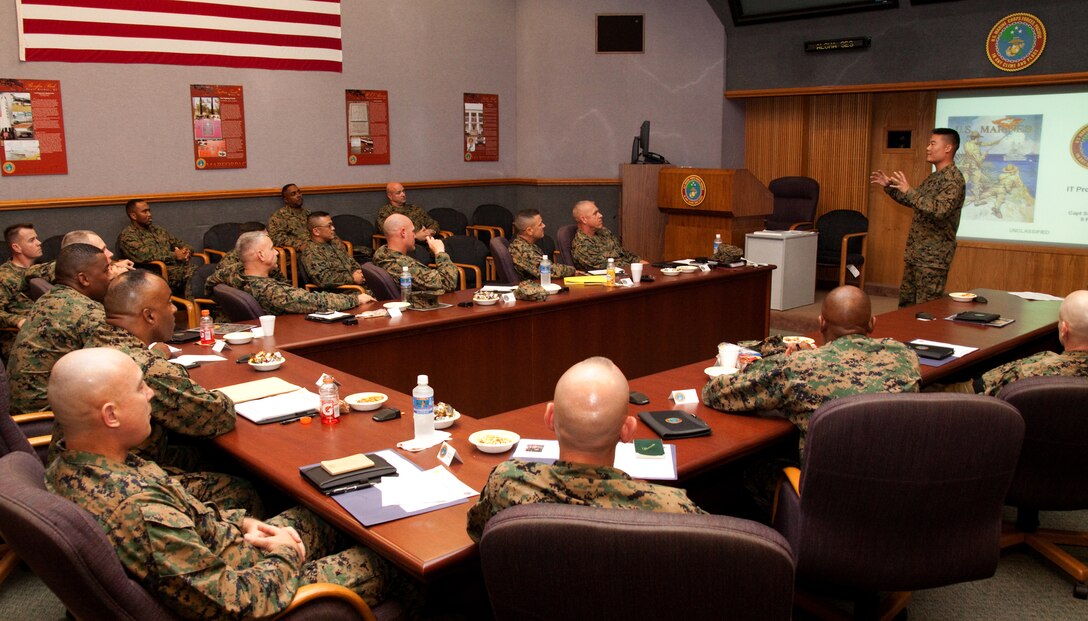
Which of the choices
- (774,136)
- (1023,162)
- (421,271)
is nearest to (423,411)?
(421,271)

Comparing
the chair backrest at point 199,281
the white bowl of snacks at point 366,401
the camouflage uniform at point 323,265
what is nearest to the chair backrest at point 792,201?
the camouflage uniform at point 323,265

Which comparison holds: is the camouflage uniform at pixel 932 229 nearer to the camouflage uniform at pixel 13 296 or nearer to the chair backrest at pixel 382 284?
the chair backrest at pixel 382 284

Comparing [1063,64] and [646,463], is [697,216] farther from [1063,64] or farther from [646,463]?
[646,463]

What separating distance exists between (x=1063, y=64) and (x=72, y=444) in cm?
811

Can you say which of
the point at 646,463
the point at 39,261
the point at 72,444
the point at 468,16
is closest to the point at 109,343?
the point at 72,444

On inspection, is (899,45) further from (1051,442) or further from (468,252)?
(1051,442)

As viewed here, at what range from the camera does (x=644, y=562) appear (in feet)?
5.03

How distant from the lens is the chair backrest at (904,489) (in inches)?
89.1

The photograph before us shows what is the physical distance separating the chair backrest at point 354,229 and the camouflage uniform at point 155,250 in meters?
1.54

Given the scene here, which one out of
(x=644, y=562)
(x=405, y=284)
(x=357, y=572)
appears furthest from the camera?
(x=405, y=284)

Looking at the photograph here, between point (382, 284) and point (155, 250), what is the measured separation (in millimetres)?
3156

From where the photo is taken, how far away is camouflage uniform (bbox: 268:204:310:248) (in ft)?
26.6

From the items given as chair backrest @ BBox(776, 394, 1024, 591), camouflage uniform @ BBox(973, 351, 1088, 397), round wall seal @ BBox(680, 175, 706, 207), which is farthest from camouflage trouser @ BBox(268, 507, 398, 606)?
round wall seal @ BBox(680, 175, 706, 207)

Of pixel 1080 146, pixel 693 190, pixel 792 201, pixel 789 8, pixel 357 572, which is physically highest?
pixel 789 8
